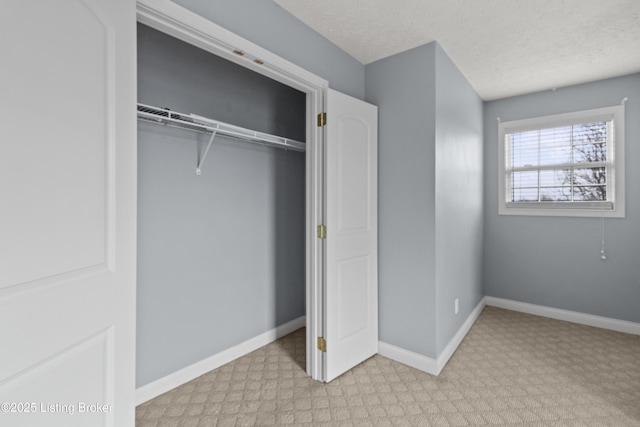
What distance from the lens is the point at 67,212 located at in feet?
3.00

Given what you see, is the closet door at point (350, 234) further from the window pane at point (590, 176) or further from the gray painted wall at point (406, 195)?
the window pane at point (590, 176)

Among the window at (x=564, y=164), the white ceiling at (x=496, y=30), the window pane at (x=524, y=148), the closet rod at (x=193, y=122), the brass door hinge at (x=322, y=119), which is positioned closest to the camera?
the closet rod at (x=193, y=122)

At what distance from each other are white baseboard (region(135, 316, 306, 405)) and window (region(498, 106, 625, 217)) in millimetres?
3011

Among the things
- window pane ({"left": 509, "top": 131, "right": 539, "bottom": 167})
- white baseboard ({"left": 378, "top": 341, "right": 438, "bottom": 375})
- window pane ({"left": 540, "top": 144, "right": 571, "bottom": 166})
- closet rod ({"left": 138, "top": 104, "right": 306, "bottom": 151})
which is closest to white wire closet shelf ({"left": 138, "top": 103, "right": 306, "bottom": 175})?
closet rod ({"left": 138, "top": 104, "right": 306, "bottom": 151})

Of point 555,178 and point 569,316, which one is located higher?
point 555,178

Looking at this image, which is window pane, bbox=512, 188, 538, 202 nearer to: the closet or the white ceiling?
the white ceiling

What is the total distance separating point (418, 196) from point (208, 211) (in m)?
1.62

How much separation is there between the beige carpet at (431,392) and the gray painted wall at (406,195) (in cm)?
37

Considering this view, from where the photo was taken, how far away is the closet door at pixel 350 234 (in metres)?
2.24

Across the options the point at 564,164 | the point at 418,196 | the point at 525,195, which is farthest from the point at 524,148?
the point at 418,196

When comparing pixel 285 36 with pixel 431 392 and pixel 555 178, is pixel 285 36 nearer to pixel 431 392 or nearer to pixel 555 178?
pixel 431 392

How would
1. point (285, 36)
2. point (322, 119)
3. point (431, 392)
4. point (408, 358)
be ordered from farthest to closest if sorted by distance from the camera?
point (408, 358) → point (322, 119) → point (431, 392) → point (285, 36)

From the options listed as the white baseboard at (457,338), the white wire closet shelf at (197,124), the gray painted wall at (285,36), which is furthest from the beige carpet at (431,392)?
the gray painted wall at (285,36)

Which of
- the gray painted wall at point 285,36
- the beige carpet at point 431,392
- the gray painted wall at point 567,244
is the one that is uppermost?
Answer: the gray painted wall at point 285,36
